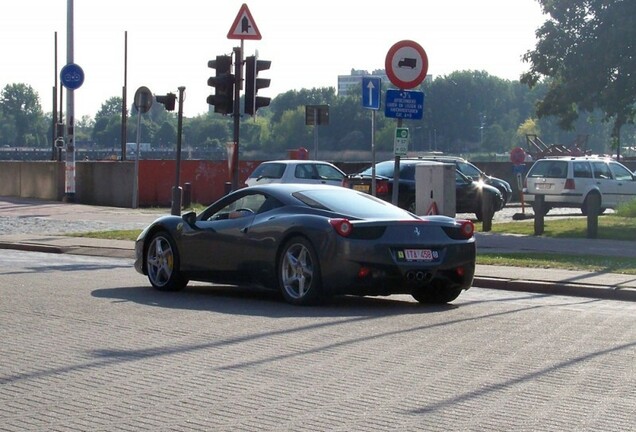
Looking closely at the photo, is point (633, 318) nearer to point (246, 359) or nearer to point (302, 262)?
point (302, 262)

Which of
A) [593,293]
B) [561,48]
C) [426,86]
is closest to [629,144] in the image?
[426,86]

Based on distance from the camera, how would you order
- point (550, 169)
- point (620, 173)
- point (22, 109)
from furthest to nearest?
point (22, 109), point (620, 173), point (550, 169)

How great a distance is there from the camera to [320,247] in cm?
1295

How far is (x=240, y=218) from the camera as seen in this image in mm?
14203

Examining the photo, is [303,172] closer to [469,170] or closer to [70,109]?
[469,170]

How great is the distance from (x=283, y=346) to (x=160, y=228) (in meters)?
5.29

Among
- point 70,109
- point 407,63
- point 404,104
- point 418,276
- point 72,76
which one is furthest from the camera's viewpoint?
point 70,109

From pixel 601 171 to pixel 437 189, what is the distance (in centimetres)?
1537

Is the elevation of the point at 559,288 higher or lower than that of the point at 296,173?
lower

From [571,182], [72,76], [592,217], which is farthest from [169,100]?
[571,182]

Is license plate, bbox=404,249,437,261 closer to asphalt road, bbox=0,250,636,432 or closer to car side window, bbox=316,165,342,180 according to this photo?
asphalt road, bbox=0,250,636,432

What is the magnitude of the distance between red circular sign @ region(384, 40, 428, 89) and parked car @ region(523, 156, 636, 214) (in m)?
16.3

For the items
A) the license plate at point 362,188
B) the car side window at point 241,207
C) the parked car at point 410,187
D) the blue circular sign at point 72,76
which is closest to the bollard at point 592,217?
the parked car at point 410,187

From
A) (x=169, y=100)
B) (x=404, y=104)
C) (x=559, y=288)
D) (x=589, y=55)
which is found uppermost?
(x=589, y=55)
